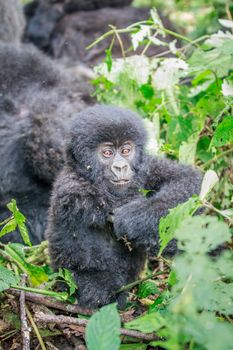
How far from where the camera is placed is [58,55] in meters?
6.40

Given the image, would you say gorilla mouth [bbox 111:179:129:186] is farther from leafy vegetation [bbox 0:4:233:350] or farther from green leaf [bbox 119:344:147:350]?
green leaf [bbox 119:344:147:350]

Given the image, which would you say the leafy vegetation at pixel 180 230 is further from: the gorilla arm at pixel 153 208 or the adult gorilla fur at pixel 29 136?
the adult gorilla fur at pixel 29 136

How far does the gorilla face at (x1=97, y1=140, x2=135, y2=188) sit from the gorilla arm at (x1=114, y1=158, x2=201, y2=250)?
124 millimetres

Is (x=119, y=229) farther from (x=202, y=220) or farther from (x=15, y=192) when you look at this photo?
(x=15, y=192)

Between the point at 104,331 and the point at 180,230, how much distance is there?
0.40 m

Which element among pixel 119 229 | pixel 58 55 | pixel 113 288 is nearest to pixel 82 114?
pixel 119 229

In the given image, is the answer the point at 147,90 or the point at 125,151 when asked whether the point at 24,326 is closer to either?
the point at 125,151

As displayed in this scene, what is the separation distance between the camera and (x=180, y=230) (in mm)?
1593

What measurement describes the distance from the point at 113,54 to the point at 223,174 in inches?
118

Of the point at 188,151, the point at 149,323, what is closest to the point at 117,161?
the point at 188,151

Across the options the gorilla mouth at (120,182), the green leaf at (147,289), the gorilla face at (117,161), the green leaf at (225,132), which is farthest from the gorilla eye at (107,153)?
the green leaf at (147,289)

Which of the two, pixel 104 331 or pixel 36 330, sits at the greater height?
pixel 104 331

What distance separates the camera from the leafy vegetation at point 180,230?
4.91 ft

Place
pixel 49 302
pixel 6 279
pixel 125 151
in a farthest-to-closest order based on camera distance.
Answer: pixel 125 151 < pixel 49 302 < pixel 6 279
